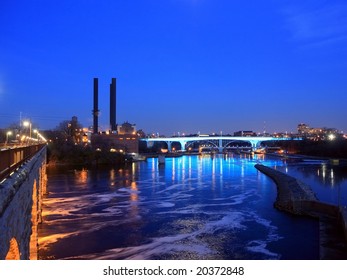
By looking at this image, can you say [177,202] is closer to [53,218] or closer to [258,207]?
[258,207]

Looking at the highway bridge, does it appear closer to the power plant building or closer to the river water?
Result: the power plant building

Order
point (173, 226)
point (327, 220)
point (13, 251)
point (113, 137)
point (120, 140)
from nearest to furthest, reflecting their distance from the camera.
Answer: point (13, 251) → point (173, 226) → point (327, 220) → point (113, 137) → point (120, 140)

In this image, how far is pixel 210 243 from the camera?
8922 millimetres

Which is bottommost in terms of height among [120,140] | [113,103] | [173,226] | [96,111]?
[173,226]

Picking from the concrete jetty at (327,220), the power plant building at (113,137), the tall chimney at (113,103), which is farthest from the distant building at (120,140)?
the concrete jetty at (327,220)

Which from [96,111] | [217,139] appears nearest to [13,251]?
[96,111]

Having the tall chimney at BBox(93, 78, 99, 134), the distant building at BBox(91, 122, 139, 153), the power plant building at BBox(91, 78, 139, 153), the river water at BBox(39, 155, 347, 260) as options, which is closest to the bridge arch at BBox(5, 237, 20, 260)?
the river water at BBox(39, 155, 347, 260)

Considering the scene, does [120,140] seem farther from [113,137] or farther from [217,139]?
[217,139]

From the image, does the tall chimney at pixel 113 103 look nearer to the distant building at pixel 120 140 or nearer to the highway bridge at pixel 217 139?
the distant building at pixel 120 140

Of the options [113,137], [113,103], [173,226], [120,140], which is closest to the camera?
[173,226]

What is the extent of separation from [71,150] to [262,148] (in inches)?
2133

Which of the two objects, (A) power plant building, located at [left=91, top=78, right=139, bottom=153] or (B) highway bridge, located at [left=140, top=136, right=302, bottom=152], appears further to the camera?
(B) highway bridge, located at [left=140, top=136, right=302, bottom=152]

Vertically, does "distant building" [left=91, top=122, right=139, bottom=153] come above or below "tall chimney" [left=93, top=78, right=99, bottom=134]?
below

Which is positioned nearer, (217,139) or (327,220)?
(327,220)
